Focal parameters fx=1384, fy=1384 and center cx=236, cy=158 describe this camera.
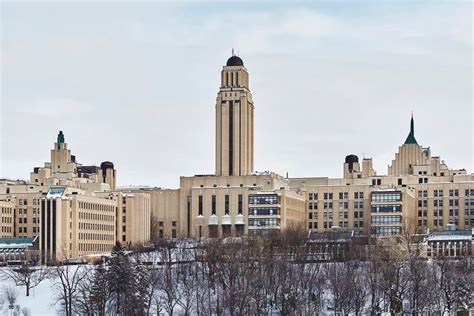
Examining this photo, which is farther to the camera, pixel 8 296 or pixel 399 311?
pixel 8 296

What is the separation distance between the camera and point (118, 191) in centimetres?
16262

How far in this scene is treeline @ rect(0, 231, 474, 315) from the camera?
10006 cm

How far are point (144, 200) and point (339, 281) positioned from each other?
56.6m

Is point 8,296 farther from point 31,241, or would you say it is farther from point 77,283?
point 31,241

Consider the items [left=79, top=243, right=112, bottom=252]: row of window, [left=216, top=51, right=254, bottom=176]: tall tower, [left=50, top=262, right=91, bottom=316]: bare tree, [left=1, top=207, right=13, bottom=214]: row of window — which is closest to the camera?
[left=50, top=262, right=91, bottom=316]: bare tree

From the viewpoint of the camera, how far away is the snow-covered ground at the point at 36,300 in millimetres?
107562

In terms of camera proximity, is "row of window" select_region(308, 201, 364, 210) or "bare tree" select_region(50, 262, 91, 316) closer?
"bare tree" select_region(50, 262, 91, 316)

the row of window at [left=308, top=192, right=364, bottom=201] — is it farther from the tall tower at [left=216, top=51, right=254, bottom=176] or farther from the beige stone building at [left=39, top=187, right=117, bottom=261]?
the beige stone building at [left=39, top=187, right=117, bottom=261]

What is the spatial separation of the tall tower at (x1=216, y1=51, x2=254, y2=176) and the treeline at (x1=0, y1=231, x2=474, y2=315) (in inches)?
1661

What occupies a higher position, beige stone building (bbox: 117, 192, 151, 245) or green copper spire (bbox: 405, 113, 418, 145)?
green copper spire (bbox: 405, 113, 418, 145)

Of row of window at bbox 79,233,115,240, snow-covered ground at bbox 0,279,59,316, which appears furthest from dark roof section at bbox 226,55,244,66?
snow-covered ground at bbox 0,279,59,316

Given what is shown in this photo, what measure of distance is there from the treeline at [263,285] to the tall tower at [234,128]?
1661 inches

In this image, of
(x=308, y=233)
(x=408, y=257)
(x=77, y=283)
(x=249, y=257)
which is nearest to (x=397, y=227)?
(x=308, y=233)

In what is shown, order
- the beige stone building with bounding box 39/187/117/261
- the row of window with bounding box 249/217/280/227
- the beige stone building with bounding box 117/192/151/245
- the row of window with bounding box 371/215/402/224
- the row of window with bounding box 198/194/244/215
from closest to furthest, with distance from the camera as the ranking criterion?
1. the beige stone building with bounding box 39/187/117/261
2. the row of window with bounding box 371/215/402/224
3. the row of window with bounding box 249/217/280/227
4. the row of window with bounding box 198/194/244/215
5. the beige stone building with bounding box 117/192/151/245
